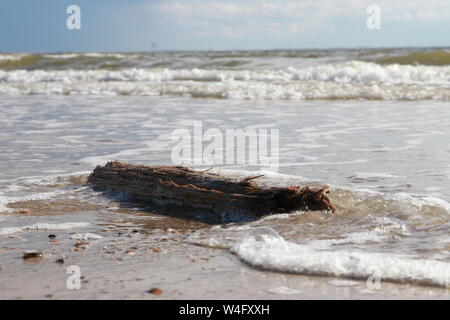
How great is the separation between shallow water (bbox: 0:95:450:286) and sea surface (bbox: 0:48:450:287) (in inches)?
0.6

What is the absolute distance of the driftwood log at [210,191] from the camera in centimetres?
470

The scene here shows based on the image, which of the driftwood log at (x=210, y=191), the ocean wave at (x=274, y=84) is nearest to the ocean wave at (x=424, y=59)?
the ocean wave at (x=274, y=84)

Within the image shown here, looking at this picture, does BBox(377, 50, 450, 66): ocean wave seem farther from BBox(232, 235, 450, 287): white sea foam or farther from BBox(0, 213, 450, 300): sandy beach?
BBox(0, 213, 450, 300): sandy beach

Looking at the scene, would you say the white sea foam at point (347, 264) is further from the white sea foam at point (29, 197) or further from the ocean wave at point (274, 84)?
the ocean wave at point (274, 84)

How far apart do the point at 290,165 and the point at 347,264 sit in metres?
3.42

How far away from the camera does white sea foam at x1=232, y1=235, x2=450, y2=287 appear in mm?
3323

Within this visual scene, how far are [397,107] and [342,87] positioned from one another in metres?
4.16

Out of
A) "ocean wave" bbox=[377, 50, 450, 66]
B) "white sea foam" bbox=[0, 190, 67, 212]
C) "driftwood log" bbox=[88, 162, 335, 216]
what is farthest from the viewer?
"ocean wave" bbox=[377, 50, 450, 66]

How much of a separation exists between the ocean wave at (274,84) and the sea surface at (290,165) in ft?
0.33

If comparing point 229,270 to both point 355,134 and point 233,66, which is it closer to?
point 355,134

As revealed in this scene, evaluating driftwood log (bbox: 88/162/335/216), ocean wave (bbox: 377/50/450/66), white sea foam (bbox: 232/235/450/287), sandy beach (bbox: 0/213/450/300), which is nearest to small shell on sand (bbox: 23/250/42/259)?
sandy beach (bbox: 0/213/450/300)
